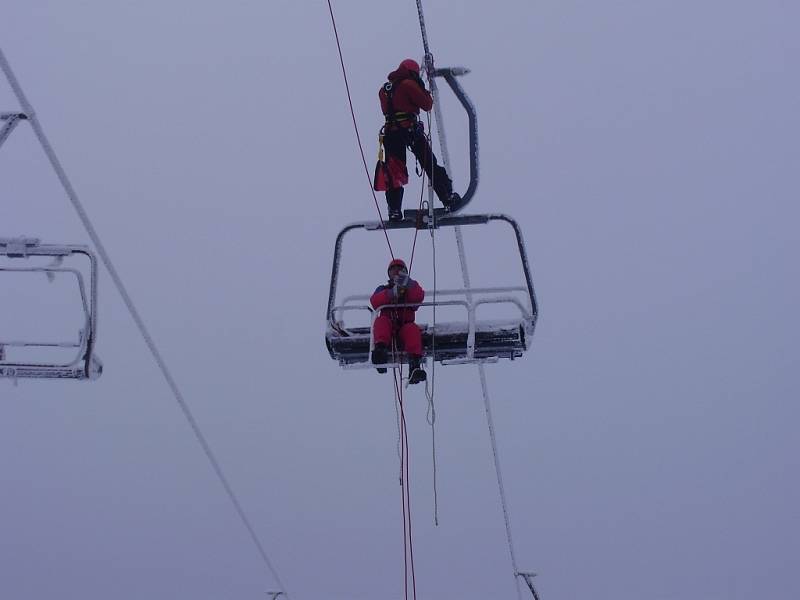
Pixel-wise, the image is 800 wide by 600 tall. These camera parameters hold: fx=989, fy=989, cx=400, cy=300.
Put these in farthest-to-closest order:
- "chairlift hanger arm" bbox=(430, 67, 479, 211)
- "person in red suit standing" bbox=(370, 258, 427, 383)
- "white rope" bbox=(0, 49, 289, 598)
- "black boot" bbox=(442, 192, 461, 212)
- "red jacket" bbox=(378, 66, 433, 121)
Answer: "black boot" bbox=(442, 192, 461, 212) → "person in red suit standing" bbox=(370, 258, 427, 383) → "red jacket" bbox=(378, 66, 433, 121) → "chairlift hanger arm" bbox=(430, 67, 479, 211) → "white rope" bbox=(0, 49, 289, 598)

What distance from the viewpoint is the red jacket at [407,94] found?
6516 mm

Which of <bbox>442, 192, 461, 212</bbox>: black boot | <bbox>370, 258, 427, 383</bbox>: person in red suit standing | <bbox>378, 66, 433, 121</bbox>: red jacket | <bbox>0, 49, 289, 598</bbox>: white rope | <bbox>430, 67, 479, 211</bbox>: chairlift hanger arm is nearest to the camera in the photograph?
<bbox>0, 49, 289, 598</bbox>: white rope

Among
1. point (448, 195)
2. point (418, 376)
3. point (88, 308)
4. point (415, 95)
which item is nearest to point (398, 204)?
point (448, 195)

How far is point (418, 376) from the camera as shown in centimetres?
659

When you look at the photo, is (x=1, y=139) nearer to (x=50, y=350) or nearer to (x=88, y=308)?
(x=88, y=308)

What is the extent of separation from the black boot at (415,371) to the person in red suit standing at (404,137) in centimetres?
96

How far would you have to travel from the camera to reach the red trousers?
6648mm

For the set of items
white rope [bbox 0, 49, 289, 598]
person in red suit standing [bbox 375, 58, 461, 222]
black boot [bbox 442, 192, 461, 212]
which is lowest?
white rope [bbox 0, 49, 289, 598]

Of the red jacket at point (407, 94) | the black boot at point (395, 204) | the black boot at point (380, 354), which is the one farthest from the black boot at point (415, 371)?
the red jacket at point (407, 94)

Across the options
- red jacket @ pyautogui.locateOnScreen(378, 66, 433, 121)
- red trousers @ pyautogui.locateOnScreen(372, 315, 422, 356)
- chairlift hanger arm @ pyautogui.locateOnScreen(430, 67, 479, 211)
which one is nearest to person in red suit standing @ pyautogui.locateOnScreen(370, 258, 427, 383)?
red trousers @ pyautogui.locateOnScreen(372, 315, 422, 356)

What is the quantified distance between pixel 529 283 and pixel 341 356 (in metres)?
1.44

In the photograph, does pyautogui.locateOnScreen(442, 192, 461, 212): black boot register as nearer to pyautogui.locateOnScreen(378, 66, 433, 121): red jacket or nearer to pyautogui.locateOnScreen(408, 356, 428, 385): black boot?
pyautogui.locateOnScreen(378, 66, 433, 121): red jacket

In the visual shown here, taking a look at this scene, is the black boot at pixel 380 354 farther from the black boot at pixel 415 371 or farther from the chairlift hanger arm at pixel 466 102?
the chairlift hanger arm at pixel 466 102

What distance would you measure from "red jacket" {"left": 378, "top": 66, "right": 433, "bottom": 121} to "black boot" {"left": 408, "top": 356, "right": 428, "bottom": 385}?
5.48 ft
